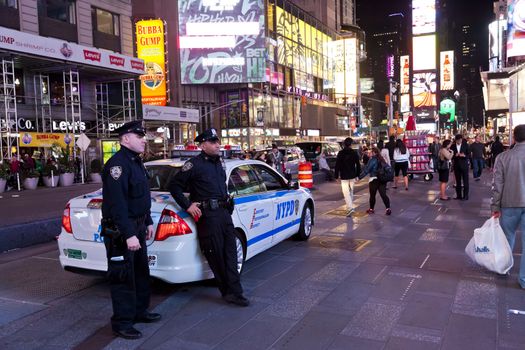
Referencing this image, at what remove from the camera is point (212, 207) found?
480 cm

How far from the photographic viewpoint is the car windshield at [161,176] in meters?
5.88

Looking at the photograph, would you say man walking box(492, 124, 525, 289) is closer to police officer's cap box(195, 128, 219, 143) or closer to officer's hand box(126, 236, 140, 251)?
police officer's cap box(195, 128, 219, 143)

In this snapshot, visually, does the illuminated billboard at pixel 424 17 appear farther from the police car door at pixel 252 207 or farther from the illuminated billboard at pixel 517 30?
the police car door at pixel 252 207

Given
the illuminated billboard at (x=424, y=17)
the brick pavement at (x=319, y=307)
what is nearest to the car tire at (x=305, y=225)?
the brick pavement at (x=319, y=307)

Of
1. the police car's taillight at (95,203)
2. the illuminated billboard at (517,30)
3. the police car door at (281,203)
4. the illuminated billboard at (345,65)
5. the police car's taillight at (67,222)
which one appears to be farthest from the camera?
the illuminated billboard at (345,65)

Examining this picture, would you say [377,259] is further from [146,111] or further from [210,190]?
[146,111]

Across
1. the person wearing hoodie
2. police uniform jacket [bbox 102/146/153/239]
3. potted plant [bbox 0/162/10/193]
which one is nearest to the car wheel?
police uniform jacket [bbox 102/146/153/239]

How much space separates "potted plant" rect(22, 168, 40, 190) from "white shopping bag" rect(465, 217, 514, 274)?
65.6 feet

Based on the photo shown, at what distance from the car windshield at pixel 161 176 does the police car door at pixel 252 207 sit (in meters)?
0.78

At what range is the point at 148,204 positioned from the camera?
4.21 metres

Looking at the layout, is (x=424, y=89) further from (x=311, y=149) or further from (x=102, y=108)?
(x=102, y=108)

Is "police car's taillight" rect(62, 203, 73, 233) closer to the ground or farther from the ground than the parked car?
closer to the ground

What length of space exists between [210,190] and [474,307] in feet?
9.75

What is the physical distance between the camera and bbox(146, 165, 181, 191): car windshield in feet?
19.3
